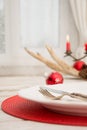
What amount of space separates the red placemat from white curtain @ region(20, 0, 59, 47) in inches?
61.8

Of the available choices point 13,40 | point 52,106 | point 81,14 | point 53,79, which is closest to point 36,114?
point 52,106

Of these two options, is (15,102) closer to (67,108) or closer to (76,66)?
(67,108)

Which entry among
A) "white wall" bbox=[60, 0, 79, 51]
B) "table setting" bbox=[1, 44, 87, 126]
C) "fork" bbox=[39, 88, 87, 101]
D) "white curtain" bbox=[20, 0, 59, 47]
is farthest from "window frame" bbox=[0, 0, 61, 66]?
"fork" bbox=[39, 88, 87, 101]

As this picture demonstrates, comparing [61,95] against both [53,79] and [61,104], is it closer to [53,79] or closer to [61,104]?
[61,104]

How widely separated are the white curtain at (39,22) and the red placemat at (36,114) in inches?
A: 61.8

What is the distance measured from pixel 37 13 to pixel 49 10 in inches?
3.7

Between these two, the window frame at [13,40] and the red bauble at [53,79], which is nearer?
the red bauble at [53,79]

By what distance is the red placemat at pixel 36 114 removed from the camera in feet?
2.21

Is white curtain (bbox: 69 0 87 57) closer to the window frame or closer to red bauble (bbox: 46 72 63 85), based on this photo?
the window frame

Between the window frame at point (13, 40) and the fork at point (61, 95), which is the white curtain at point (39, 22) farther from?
the fork at point (61, 95)

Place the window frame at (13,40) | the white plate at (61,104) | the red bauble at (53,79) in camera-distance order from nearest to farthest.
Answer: the white plate at (61,104)
the red bauble at (53,79)
the window frame at (13,40)

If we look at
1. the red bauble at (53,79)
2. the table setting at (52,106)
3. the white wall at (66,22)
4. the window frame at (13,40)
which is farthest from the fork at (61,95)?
the white wall at (66,22)

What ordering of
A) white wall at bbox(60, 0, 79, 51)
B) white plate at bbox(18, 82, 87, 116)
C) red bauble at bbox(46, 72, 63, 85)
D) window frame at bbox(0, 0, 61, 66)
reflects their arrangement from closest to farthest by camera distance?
white plate at bbox(18, 82, 87, 116), red bauble at bbox(46, 72, 63, 85), window frame at bbox(0, 0, 61, 66), white wall at bbox(60, 0, 79, 51)

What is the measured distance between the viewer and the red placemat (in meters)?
0.67
